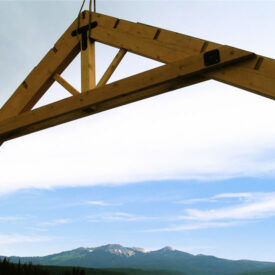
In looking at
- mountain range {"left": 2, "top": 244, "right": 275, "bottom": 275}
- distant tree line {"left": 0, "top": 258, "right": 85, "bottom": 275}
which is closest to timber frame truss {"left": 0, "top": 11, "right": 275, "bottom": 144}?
distant tree line {"left": 0, "top": 258, "right": 85, "bottom": 275}

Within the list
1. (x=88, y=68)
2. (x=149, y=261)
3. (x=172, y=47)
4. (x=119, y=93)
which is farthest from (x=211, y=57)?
(x=149, y=261)

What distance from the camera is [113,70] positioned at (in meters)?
3.70

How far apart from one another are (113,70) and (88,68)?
42 cm

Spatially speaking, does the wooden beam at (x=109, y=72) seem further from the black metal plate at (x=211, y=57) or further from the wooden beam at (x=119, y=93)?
the black metal plate at (x=211, y=57)

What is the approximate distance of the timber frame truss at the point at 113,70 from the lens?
289cm

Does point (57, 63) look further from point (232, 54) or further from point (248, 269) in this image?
point (248, 269)

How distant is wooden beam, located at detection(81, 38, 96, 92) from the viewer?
12.7 ft

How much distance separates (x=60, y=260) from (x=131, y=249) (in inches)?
1595

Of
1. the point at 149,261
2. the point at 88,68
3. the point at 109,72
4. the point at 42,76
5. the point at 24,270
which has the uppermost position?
the point at 42,76

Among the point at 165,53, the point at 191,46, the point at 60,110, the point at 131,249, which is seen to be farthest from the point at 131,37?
the point at 131,249

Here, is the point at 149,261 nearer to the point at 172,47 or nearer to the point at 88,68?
the point at 88,68

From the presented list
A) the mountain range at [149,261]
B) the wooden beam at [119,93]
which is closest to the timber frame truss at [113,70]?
the wooden beam at [119,93]

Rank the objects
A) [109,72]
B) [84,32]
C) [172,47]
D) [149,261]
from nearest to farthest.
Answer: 1. [172,47]
2. [109,72]
3. [84,32]
4. [149,261]

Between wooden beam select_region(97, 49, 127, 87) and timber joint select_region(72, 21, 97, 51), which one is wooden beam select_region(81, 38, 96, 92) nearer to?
timber joint select_region(72, 21, 97, 51)
